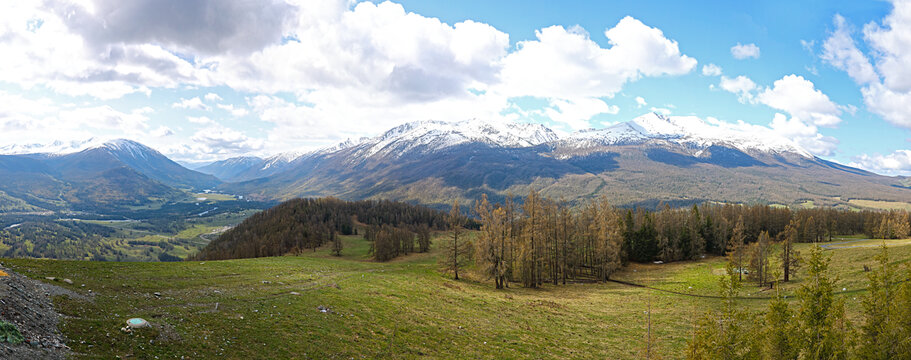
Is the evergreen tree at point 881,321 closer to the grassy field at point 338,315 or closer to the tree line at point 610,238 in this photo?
the grassy field at point 338,315

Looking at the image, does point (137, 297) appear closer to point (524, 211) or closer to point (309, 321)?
point (309, 321)

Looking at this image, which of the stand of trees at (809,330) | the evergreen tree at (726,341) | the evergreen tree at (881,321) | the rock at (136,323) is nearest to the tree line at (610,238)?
the evergreen tree at (881,321)

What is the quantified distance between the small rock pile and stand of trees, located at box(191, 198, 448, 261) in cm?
6336

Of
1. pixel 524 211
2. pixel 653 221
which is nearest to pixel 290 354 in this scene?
pixel 524 211

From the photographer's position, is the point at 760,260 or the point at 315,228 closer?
the point at 760,260

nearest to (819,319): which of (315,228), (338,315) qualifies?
(338,315)

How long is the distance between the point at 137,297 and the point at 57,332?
343 inches

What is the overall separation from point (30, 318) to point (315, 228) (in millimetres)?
99770

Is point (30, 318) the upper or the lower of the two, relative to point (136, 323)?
upper

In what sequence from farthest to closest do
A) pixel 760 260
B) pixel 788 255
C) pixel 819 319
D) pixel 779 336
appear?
pixel 788 255 → pixel 760 260 → pixel 819 319 → pixel 779 336

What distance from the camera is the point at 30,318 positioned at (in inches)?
581

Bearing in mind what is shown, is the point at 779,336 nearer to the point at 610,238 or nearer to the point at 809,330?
the point at 809,330

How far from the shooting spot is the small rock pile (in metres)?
12.5

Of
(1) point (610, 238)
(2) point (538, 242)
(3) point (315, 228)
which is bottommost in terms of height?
(3) point (315, 228)
